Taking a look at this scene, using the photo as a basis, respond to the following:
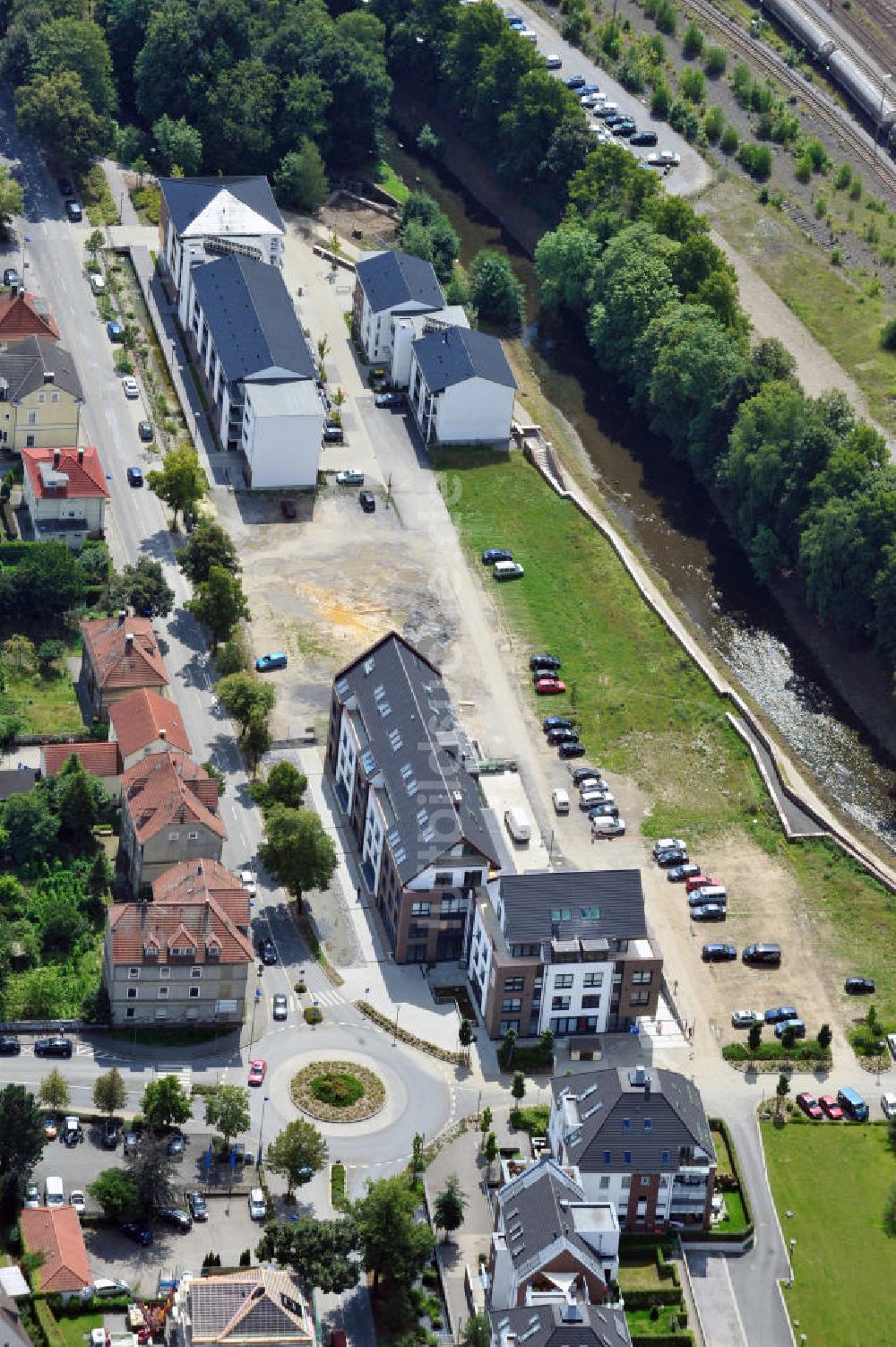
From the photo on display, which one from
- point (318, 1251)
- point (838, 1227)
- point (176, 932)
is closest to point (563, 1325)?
point (318, 1251)

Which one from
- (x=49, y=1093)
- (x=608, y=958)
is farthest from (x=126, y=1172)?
(x=608, y=958)

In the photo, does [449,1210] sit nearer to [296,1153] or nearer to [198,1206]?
[296,1153]

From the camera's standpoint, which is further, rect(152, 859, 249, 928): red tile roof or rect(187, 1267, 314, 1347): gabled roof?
rect(152, 859, 249, 928): red tile roof

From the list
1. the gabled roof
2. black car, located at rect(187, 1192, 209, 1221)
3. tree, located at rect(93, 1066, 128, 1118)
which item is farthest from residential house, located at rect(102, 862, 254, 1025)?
the gabled roof

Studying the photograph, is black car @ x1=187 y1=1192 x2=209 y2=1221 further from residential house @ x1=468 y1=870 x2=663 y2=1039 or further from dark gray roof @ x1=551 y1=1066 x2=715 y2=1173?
residential house @ x1=468 y1=870 x2=663 y2=1039

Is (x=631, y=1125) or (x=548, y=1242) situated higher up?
(x=631, y=1125)

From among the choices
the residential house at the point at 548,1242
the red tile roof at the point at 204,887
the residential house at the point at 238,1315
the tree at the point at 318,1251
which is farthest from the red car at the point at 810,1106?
the residential house at the point at 238,1315

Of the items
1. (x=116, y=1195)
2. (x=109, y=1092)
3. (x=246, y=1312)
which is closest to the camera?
(x=246, y=1312)
